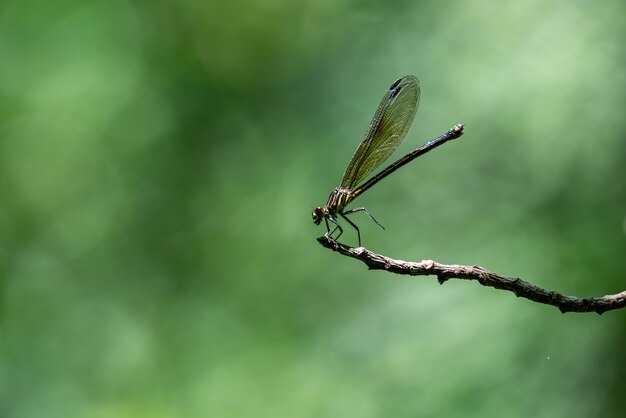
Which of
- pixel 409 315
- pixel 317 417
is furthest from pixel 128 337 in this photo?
pixel 409 315

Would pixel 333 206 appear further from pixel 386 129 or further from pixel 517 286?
pixel 517 286

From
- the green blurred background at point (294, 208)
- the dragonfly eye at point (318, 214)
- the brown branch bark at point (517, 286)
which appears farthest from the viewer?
the green blurred background at point (294, 208)

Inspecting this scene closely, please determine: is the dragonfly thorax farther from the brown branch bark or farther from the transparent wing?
the brown branch bark

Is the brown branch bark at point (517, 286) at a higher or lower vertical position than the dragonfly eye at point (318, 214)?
lower

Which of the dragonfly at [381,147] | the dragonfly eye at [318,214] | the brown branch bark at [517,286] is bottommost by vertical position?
the brown branch bark at [517,286]

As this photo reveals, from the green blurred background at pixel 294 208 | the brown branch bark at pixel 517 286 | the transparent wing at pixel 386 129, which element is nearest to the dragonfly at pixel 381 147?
the transparent wing at pixel 386 129

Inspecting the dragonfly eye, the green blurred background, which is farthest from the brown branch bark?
the green blurred background

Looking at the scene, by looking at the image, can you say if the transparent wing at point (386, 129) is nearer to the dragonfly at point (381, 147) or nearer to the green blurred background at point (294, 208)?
the dragonfly at point (381, 147)
